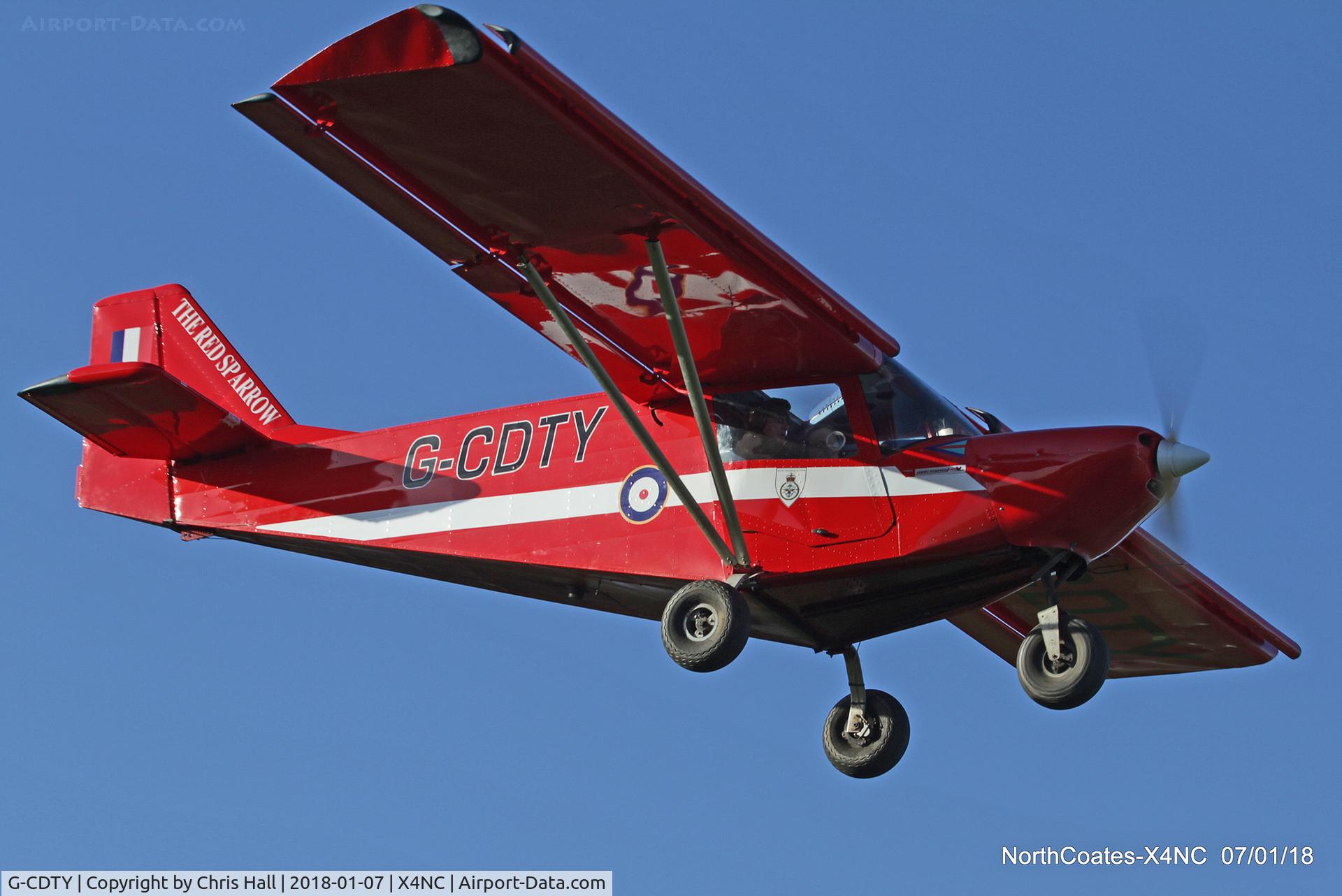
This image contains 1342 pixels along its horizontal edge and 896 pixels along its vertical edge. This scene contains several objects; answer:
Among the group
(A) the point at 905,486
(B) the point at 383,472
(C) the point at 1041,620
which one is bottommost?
(C) the point at 1041,620

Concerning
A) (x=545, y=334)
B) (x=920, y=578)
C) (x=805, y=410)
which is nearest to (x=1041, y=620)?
(x=920, y=578)

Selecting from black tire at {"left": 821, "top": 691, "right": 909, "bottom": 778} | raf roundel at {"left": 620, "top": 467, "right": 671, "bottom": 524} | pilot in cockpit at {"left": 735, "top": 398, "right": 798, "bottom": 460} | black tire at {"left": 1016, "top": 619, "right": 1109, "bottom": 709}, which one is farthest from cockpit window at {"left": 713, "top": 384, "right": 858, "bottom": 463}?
black tire at {"left": 821, "top": 691, "right": 909, "bottom": 778}

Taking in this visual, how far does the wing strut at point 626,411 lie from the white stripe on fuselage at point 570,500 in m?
0.37

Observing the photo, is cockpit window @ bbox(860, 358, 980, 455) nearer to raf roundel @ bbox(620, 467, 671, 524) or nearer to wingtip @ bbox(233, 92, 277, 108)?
raf roundel @ bbox(620, 467, 671, 524)

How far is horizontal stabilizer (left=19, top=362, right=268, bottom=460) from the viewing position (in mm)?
13969

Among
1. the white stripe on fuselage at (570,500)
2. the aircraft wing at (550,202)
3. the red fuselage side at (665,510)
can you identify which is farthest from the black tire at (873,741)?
the aircraft wing at (550,202)

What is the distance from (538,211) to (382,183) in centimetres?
99

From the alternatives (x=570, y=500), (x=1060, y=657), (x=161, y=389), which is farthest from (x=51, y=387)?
(x=1060, y=657)

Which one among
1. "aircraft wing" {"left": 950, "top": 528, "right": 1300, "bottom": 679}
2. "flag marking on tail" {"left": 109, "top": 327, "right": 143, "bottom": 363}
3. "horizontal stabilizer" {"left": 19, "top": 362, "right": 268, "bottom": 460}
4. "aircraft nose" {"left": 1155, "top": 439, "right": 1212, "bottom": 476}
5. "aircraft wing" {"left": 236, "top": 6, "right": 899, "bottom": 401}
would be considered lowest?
"aircraft nose" {"left": 1155, "top": 439, "right": 1212, "bottom": 476}

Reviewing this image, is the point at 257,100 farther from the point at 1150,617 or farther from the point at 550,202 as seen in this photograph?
the point at 1150,617

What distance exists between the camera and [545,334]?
13352 millimetres

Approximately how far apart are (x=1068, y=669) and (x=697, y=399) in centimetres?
293

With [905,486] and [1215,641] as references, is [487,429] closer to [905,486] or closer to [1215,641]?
[905,486]

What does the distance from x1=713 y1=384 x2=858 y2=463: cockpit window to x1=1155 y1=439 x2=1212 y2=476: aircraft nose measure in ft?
6.52
